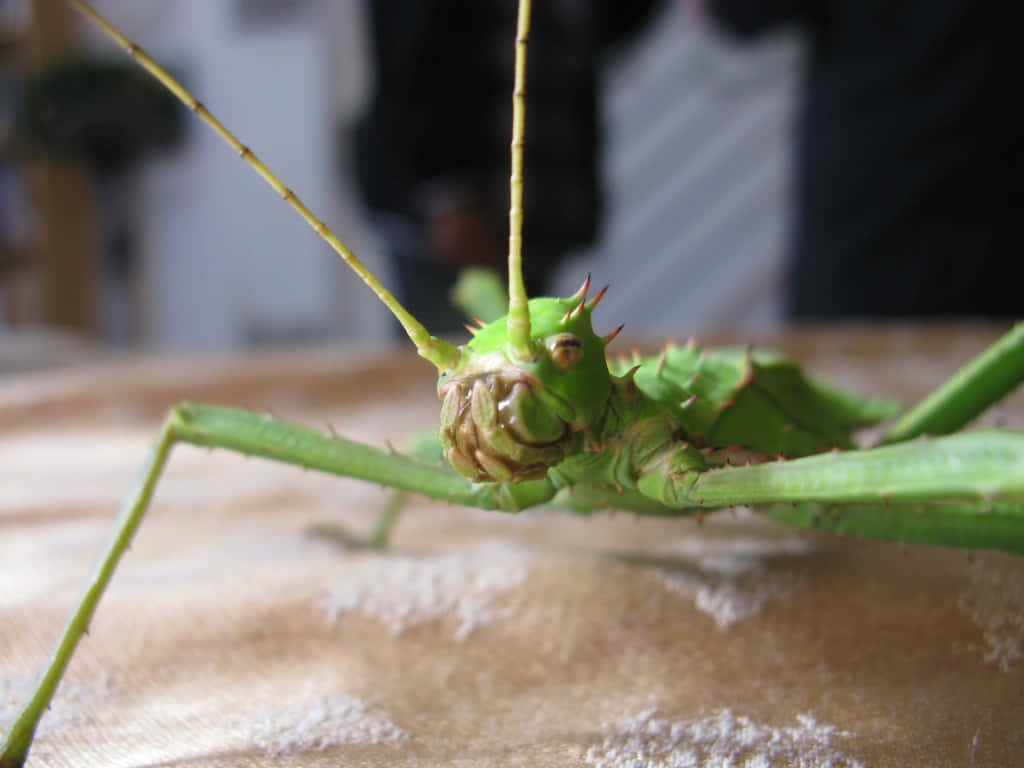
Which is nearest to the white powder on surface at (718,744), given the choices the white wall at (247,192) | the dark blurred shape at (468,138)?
the dark blurred shape at (468,138)

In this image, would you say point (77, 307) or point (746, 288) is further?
point (746, 288)

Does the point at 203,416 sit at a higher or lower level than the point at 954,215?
lower

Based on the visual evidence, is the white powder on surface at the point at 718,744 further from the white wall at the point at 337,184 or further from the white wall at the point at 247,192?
the white wall at the point at 247,192

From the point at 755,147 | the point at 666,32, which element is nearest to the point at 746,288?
the point at 755,147

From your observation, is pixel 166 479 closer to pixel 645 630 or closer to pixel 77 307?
pixel 645 630

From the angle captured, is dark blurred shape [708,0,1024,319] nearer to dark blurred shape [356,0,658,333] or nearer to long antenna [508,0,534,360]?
dark blurred shape [356,0,658,333]

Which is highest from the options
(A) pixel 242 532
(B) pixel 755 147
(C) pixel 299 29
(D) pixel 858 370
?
(C) pixel 299 29
